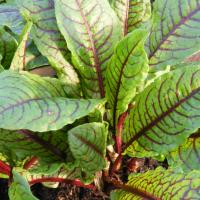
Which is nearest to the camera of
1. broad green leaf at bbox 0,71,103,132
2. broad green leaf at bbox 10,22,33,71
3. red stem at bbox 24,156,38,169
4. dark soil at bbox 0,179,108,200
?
broad green leaf at bbox 0,71,103,132

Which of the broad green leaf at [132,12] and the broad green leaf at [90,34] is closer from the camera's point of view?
the broad green leaf at [90,34]

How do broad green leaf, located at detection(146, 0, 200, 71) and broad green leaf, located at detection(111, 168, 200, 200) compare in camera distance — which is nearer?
broad green leaf, located at detection(111, 168, 200, 200)

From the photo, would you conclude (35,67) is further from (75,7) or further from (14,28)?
(75,7)

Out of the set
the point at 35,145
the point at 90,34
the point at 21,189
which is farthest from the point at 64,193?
the point at 90,34

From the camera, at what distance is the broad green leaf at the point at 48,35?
3.55 ft

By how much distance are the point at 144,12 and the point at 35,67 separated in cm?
37

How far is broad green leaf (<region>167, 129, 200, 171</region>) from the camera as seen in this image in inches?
41.4

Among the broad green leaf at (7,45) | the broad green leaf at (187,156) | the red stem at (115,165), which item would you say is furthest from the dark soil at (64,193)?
the broad green leaf at (7,45)

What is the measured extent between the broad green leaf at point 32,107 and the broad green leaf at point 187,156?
0.28 metres

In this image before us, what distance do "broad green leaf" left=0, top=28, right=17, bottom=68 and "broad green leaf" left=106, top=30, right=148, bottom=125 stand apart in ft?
1.05

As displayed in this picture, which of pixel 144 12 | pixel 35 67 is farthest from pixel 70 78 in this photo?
pixel 144 12

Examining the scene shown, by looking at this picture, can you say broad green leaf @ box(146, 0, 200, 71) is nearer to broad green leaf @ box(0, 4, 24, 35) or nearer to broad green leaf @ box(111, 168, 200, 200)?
broad green leaf @ box(111, 168, 200, 200)

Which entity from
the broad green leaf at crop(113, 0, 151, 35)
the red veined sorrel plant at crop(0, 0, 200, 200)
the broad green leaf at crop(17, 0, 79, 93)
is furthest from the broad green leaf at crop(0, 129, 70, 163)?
the broad green leaf at crop(113, 0, 151, 35)

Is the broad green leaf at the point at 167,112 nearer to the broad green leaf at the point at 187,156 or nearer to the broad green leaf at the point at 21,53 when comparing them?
the broad green leaf at the point at 187,156
